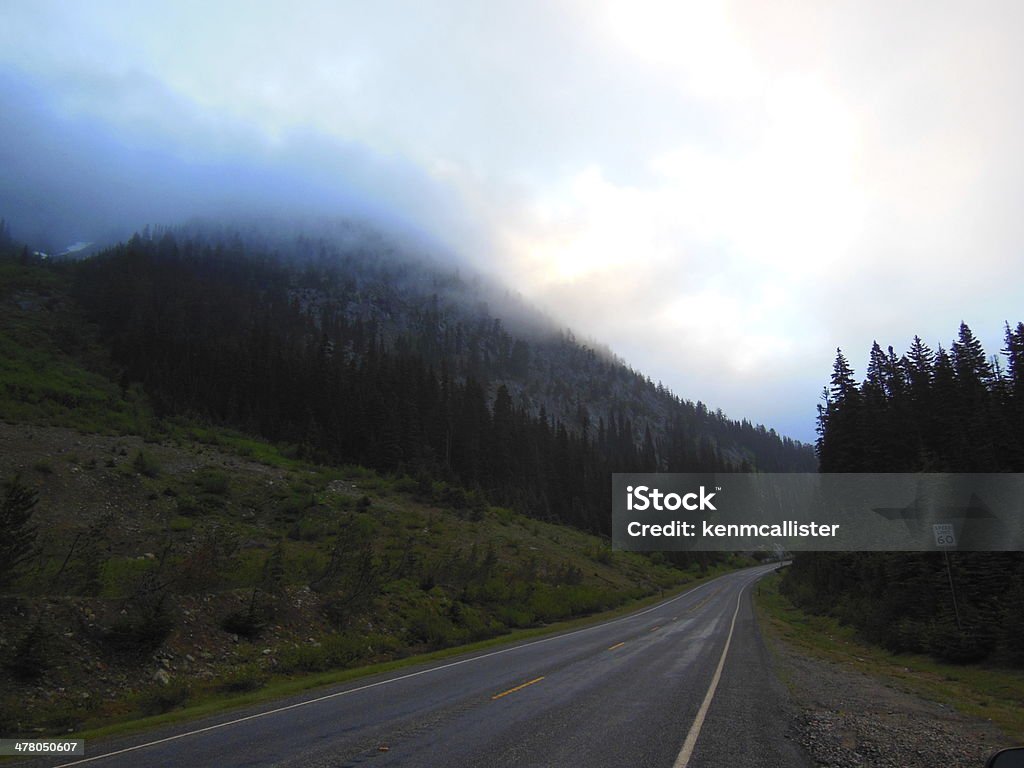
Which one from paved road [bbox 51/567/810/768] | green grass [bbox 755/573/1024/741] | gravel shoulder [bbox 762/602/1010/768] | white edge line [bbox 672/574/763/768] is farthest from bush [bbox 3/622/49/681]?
green grass [bbox 755/573/1024/741]

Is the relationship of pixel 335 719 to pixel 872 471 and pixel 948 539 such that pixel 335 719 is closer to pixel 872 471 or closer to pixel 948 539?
pixel 948 539

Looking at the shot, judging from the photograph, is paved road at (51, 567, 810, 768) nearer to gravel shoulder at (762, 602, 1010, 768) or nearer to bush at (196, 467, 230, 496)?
gravel shoulder at (762, 602, 1010, 768)

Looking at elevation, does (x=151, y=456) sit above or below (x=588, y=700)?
above

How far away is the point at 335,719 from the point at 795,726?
8.02m

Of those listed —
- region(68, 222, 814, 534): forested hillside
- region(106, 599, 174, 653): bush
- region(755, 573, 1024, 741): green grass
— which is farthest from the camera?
region(68, 222, 814, 534): forested hillside

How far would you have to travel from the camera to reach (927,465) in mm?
31266

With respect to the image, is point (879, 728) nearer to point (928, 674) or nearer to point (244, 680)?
point (928, 674)

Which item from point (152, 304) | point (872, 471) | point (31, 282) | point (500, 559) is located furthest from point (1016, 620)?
point (31, 282)

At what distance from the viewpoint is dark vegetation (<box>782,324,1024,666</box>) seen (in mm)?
19875

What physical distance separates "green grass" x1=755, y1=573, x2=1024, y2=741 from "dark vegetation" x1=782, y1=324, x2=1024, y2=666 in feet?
2.60

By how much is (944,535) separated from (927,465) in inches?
426

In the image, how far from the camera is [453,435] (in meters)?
83.5

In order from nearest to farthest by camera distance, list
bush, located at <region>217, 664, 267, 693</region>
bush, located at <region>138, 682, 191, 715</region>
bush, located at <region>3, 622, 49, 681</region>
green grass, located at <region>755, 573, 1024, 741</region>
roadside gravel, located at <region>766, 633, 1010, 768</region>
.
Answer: roadside gravel, located at <region>766, 633, 1010, 768</region>, bush, located at <region>3, 622, 49, 681</region>, bush, located at <region>138, 682, 191, 715</region>, green grass, located at <region>755, 573, 1024, 741</region>, bush, located at <region>217, 664, 267, 693</region>

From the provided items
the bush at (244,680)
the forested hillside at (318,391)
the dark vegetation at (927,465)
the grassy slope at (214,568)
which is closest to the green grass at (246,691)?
the bush at (244,680)
